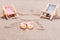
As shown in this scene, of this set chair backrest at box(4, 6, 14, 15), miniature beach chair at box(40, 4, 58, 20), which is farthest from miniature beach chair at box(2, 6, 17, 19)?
miniature beach chair at box(40, 4, 58, 20)

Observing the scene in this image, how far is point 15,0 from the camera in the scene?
2.73 metres

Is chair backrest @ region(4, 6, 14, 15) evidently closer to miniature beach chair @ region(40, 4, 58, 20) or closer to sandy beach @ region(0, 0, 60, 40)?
sandy beach @ region(0, 0, 60, 40)

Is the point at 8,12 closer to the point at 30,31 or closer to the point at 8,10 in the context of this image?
the point at 8,10

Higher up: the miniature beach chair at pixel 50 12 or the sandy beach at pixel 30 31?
the miniature beach chair at pixel 50 12

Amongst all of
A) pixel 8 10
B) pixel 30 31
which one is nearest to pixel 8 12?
pixel 8 10

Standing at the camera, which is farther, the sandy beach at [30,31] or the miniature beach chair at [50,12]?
the miniature beach chair at [50,12]

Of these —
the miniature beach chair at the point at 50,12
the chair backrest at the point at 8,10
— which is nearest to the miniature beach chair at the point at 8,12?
the chair backrest at the point at 8,10

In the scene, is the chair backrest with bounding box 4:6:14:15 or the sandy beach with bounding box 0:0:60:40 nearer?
the sandy beach with bounding box 0:0:60:40

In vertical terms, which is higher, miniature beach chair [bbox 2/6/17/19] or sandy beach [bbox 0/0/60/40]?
miniature beach chair [bbox 2/6/17/19]

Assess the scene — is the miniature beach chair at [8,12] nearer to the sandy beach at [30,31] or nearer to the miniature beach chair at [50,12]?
the sandy beach at [30,31]

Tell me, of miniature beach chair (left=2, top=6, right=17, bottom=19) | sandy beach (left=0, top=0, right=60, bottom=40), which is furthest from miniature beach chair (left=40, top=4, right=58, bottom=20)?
miniature beach chair (left=2, top=6, right=17, bottom=19)

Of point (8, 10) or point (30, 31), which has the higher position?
point (8, 10)

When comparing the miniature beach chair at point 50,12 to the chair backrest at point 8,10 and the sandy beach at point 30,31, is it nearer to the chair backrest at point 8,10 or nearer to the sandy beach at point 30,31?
the sandy beach at point 30,31

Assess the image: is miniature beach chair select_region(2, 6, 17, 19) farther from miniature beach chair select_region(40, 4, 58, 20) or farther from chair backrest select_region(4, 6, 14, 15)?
miniature beach chair select_region(40, 4, 58, 20)
